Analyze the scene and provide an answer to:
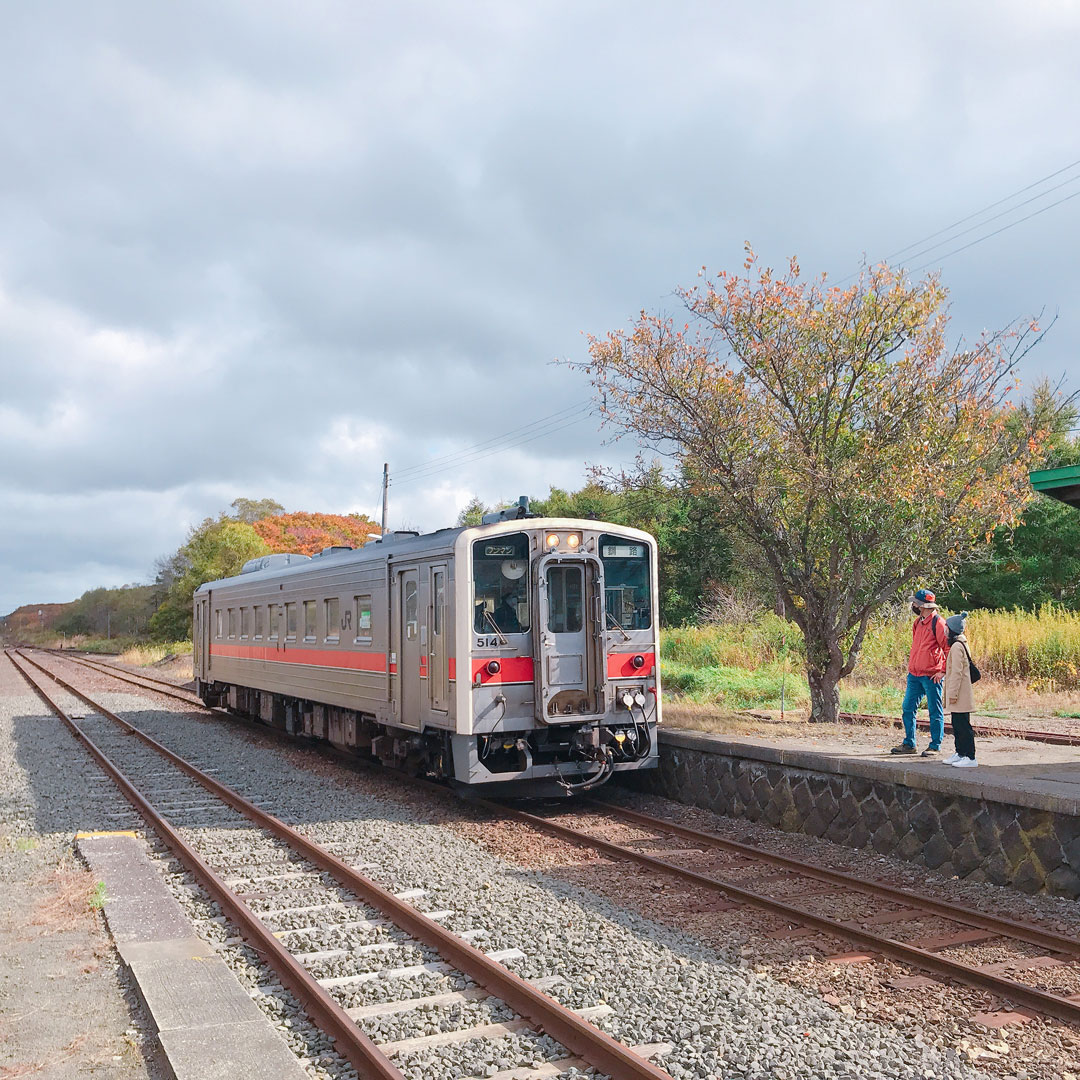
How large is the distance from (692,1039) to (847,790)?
481cm

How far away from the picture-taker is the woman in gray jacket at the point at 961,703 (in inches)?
343

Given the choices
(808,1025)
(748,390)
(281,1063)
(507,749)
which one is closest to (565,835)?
(507,749)

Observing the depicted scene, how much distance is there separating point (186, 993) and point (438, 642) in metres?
5.51

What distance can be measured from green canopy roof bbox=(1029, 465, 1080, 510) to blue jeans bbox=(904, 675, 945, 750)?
93.4 inches

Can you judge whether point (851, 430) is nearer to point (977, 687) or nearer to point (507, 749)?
point (507, 749)

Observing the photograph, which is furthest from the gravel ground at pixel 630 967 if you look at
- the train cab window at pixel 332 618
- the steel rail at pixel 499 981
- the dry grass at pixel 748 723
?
the train cab window at pixel 332 618

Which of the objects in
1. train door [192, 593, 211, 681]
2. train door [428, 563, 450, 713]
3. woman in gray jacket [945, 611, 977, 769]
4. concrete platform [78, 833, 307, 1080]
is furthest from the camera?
train door [192, 593, 211, 681]

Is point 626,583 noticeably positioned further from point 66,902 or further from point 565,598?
point 66,902

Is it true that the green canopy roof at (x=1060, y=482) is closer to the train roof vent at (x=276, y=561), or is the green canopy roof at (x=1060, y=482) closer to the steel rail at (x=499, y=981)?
the steel rail at (x=499, y=981)

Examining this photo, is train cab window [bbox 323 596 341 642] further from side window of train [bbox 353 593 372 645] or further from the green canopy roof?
the green canopy roof

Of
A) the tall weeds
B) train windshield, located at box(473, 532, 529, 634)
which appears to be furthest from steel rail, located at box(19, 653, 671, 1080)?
the tall weeds

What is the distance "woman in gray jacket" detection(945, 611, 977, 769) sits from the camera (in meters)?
8.70

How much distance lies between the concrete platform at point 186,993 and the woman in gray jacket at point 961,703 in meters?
6.14

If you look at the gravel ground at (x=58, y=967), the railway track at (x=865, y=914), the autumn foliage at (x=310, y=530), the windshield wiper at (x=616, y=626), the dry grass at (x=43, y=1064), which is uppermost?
the autumn foliage at (x=310, y=530)
